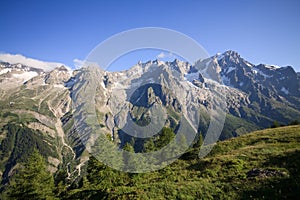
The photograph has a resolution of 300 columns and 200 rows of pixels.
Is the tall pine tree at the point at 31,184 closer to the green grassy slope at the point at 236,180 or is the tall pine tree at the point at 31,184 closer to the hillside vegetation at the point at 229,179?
the hillside vegetation at the point at 229,179

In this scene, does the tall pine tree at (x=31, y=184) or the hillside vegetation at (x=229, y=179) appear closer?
the hillside vegetation at (x=229, y=179)

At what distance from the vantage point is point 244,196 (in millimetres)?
20375

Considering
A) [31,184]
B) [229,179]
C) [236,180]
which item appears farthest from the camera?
[31,184]

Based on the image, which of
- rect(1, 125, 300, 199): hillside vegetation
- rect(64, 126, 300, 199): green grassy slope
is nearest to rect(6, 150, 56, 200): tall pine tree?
rect(1, 125, 300, 199): hillside vegetation

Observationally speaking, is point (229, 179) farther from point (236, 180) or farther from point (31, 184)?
point (31, 184)

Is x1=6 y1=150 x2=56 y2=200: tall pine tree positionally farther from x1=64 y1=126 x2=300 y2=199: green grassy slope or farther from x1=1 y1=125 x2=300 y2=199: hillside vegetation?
x1=64 y1=126 x2=300 y2=199: green grassy slope

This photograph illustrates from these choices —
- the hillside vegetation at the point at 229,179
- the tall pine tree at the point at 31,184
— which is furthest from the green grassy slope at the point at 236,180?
the tall pine tree at the point at 31,184

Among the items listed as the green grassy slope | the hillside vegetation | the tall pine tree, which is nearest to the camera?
the green grassy slope

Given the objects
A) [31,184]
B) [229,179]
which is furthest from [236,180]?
[31,184]

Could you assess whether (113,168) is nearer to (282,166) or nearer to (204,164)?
(204,164)

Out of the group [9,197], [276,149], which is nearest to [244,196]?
[276,149]

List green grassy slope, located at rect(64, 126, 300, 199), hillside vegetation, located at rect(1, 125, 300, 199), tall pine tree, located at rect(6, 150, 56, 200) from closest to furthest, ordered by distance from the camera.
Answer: green grassy slope, located at rect(64, 126, 300, 199) < hillside vegetation, located at rect(1, 125, 300, 199) < tall pine tree, located at rect(6, 150, 56, 200)

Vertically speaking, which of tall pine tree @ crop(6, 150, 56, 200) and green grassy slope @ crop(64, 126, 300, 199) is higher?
tall pine tree @ crop(6, 150, 56, 200)

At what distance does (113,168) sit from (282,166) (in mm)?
26639
